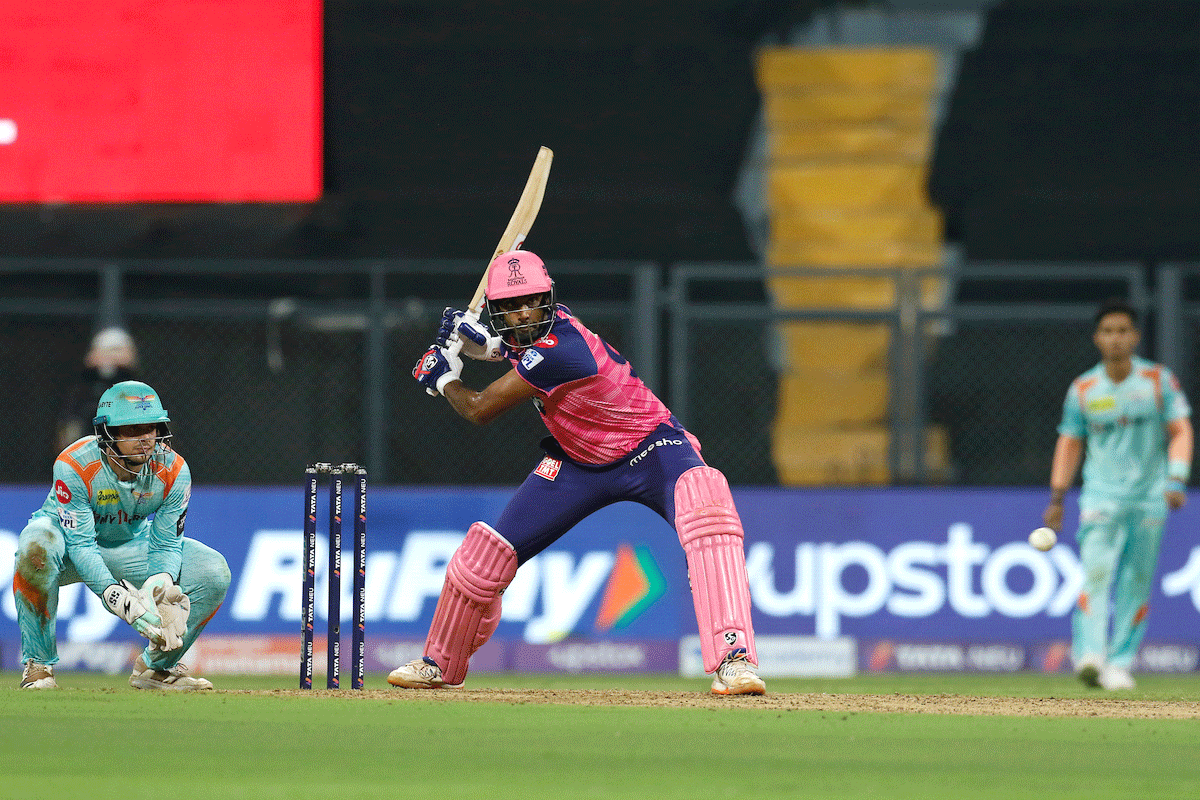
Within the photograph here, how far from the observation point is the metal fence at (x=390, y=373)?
12523 mm

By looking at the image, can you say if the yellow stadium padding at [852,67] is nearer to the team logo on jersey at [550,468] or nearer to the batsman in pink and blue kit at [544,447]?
the batsman in pink and blue kit at [544,447]

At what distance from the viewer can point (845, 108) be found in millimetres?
13164

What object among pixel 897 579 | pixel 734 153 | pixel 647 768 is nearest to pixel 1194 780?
pixel 647 768

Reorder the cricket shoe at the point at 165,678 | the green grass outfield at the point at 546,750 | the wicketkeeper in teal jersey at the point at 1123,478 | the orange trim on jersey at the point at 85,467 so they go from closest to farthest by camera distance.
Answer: the green grass outfield at the point at 546,750
the orange trim on jersey at the point at 85,467
the cricket shoe at the point at 165,678
the wicketkeeper in teal jersey at the point at 1123,478

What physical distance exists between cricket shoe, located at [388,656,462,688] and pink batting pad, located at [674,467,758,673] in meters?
1.19

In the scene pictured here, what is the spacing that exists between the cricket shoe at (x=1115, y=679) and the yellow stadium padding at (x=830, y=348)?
11.3 feet

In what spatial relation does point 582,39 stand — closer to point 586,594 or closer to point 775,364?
point 775,364

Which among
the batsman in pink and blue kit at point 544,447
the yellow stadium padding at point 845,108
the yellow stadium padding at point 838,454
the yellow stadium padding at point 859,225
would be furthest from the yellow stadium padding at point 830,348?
the batsman in pink and blue kit at point 544,447

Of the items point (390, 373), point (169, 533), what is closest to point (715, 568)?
point (169, 533)

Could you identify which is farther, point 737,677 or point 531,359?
point 531,359

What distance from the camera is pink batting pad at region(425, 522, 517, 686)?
7.81 meters

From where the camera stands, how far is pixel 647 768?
5531mm

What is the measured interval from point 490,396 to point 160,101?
606cm

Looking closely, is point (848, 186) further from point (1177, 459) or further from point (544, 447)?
point (544, 447)
